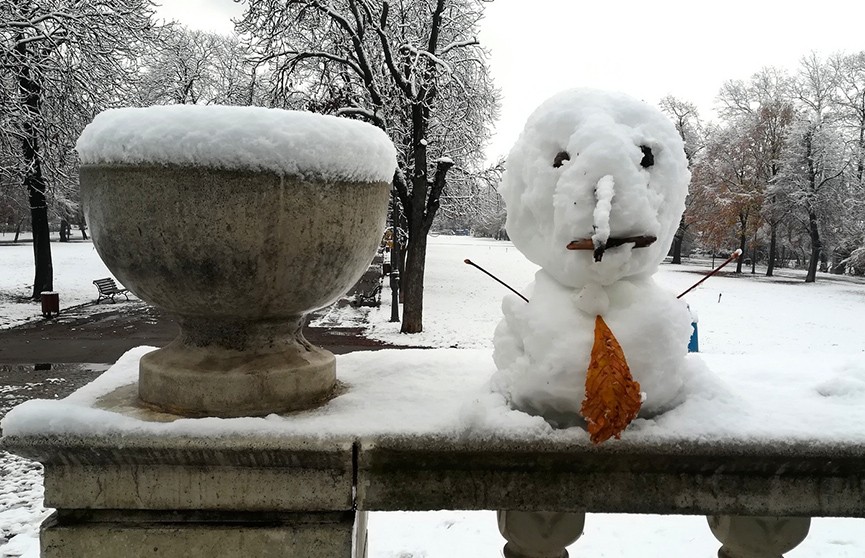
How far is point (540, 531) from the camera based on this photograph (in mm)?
1934

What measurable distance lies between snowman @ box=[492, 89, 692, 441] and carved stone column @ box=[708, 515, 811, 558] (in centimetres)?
46

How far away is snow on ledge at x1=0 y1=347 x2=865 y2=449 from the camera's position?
5.80 feet

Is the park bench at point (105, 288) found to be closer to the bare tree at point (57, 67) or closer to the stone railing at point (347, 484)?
the bare tree at point (57, 67)

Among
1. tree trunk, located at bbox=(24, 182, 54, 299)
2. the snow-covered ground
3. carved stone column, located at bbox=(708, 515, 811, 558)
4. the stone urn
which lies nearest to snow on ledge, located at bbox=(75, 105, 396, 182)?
the stone urn

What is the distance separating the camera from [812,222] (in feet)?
93.7

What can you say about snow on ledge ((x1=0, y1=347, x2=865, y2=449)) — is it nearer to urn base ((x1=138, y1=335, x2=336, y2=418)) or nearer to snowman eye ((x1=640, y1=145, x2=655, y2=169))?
urn base ((x1=138, y1=335, x2=336, y2=418))

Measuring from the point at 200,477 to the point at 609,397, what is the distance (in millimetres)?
1249

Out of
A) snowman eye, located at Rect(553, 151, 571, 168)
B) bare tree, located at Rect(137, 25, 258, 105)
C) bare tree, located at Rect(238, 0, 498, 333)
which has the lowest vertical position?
snowman eye, located at Rect(553, 151, 571, 168)

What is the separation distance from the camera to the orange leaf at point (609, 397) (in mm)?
1670

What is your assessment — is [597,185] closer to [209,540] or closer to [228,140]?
[228,140]

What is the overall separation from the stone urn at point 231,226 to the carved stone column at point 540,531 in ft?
2.67

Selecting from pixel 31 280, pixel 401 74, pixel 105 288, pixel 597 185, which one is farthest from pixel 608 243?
pixel 31 280

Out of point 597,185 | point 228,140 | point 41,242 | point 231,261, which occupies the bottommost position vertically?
point 41,242

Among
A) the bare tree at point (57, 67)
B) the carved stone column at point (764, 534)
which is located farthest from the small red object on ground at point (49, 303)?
the carved stone column at point (764, 534)
